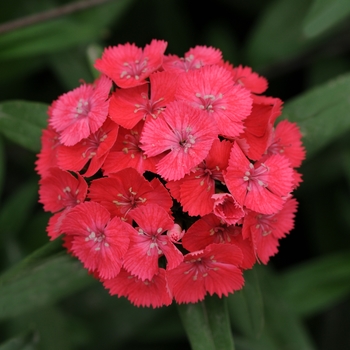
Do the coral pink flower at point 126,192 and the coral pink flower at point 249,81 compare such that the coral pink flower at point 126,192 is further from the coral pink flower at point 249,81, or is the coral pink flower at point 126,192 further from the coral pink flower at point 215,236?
the coral pink flower at point 249,81

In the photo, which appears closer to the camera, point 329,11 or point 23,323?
point 329,11

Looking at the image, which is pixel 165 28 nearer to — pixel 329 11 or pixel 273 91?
pixel 273 91

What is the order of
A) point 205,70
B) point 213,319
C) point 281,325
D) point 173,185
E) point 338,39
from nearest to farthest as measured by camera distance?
point 173,185
point 205,70
point 213,319
point 281,325
point 338,39

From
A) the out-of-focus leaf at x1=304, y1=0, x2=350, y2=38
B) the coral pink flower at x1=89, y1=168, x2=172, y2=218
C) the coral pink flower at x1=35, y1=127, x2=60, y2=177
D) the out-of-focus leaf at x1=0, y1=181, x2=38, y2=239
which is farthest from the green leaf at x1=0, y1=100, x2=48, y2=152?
the out-of-focus leaf at x1=304, y1=0, x2=350, y2=38

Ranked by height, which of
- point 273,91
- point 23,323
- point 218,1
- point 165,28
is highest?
point 218,1

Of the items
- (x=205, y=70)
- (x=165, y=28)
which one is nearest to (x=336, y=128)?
(x=205, y=70)

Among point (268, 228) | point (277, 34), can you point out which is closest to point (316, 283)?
point (268, 228)
